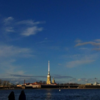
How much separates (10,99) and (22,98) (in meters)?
1.22

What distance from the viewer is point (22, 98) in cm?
1975

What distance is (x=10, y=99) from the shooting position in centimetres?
1981
